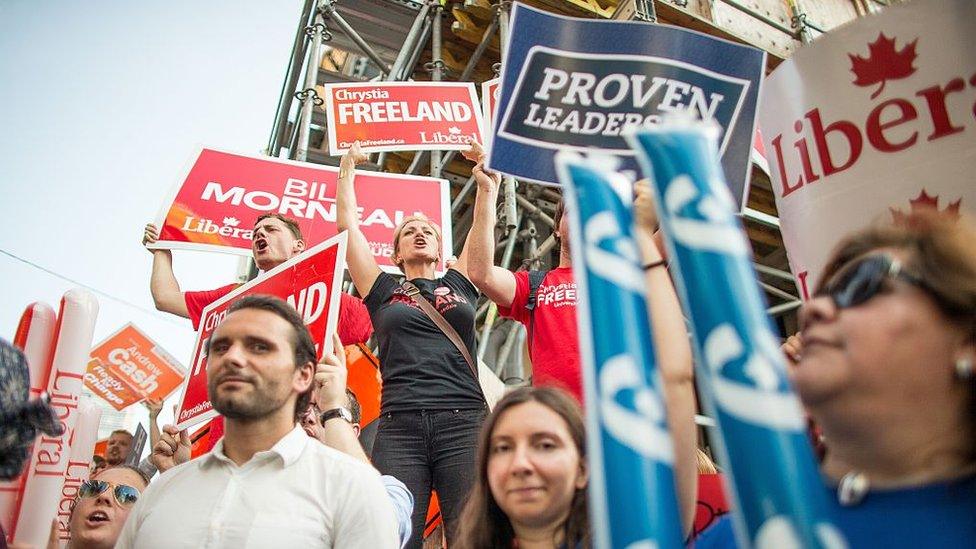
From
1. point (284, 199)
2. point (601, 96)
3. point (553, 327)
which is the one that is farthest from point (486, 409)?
point (284, 199)

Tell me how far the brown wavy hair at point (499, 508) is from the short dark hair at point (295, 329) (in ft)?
1.90

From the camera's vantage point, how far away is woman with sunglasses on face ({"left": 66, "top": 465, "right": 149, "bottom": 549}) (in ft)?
8.45

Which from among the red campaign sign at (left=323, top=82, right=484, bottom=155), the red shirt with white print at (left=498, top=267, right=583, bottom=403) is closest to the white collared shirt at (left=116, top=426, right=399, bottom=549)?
the red shirt with white print at (left=498, top=267, right=583, bottom=403)

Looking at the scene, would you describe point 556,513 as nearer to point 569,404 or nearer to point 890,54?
point 569,404

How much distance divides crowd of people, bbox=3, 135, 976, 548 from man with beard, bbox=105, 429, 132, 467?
186cm

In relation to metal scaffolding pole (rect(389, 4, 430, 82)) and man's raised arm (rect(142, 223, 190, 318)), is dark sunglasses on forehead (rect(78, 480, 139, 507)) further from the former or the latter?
metal scaffolding pole (rect(389, 4, 430, 82))

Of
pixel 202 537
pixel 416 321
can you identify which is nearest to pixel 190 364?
pixel 416 321

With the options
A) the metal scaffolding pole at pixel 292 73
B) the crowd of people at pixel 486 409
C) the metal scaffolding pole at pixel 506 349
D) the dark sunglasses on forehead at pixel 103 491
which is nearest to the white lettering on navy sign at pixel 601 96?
the crowd of people at pixel 486 409

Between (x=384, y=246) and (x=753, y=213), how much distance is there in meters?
3.13

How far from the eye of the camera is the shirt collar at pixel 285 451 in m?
1.60

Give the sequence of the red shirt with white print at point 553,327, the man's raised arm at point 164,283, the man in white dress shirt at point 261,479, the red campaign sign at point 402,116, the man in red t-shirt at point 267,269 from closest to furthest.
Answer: the man in white dress shirt at point 261,479 → the red shirt with white print at point 553,327 → the man in red t-shirt at point 267,269 → the man's raised arm at point 164,283 → the red campaign sign at point 402,116

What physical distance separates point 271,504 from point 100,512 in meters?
1.57

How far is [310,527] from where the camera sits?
1483 mm

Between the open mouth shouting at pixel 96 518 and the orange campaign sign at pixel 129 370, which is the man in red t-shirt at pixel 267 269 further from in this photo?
the orange campaign sign at pixel 129 370
